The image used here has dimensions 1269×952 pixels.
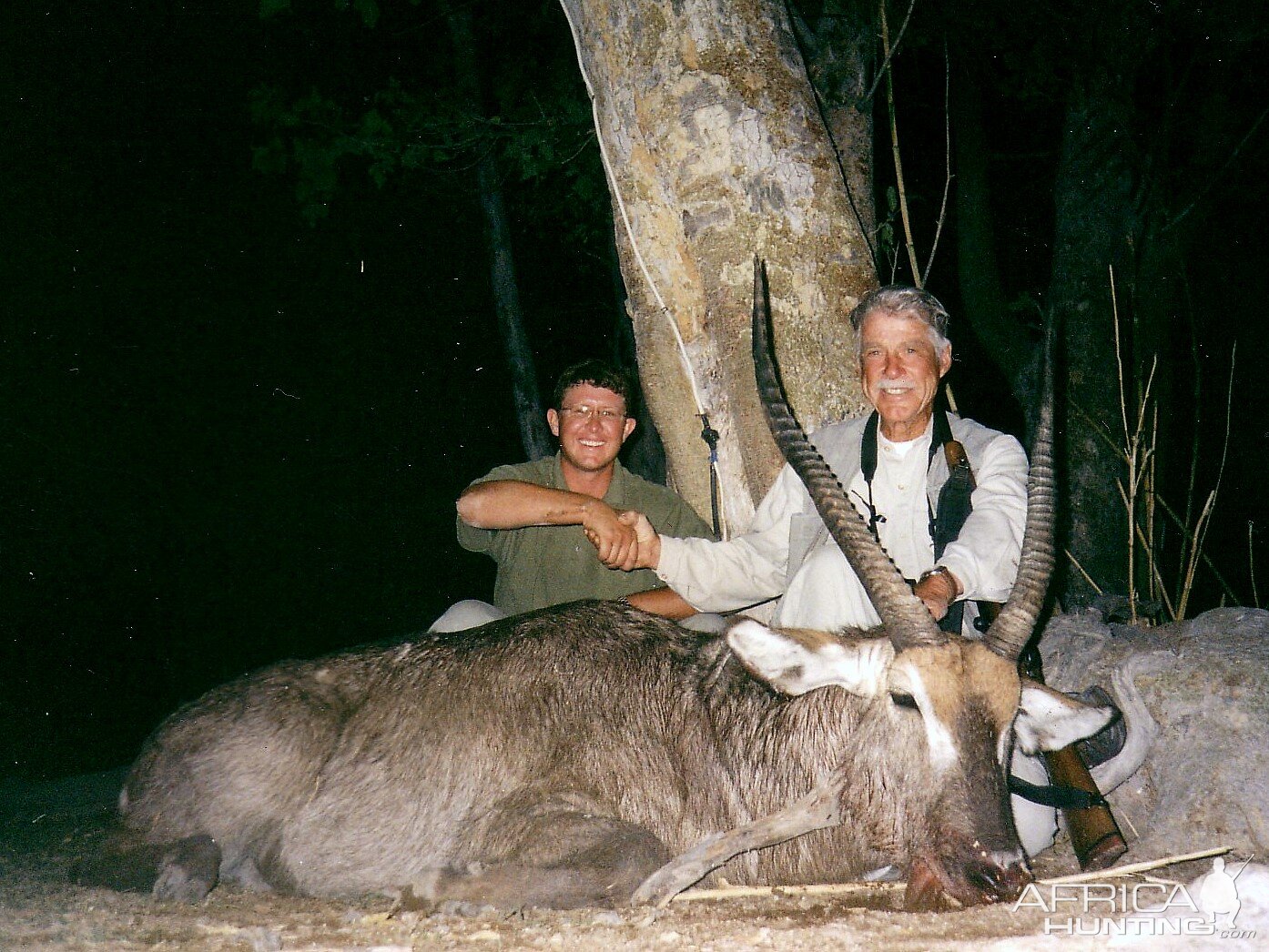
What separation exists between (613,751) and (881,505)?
1578 mm

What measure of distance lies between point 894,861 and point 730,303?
260 centimetres

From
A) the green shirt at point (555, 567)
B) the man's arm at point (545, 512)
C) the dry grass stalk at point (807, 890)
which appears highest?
the man's arm at point (545, 512)

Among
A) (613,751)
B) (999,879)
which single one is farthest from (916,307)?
(999,879)

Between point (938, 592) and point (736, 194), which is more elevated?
point (736, 194)

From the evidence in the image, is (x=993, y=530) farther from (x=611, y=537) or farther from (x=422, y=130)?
(x=422, y=130)

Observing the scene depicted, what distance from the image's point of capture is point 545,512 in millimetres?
4613

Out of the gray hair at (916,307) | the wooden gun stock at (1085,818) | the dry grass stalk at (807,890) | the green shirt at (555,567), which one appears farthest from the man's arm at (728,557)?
the dry grass stalk at (807,890)

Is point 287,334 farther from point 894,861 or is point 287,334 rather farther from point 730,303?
point 894,861

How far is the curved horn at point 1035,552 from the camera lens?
317 cm

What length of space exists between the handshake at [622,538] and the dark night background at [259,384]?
350 inches

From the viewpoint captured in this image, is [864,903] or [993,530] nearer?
[864,903]

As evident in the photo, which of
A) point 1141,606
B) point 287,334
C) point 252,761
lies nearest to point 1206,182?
point 1141,606

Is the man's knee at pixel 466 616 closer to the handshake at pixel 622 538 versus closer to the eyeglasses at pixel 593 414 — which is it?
the handshake at pixel 622 538

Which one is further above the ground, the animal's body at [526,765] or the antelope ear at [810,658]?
the antelope ear at [810,658]
